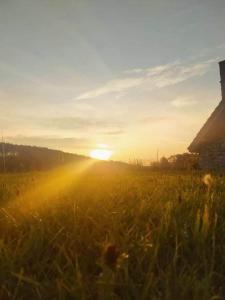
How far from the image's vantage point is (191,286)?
1.55 metres

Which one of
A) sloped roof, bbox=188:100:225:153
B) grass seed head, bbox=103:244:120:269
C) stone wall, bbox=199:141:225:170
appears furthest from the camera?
sloped roof, bbox=188:100:225:153

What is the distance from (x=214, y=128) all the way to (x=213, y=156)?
148 centimetres

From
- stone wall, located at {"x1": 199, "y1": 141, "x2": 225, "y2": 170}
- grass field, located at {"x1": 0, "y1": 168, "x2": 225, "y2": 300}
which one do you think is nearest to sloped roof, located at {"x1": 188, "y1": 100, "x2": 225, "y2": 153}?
stone wall, located at {"x1": 199, "y1": 141, "x2": 225, "y2": 170}

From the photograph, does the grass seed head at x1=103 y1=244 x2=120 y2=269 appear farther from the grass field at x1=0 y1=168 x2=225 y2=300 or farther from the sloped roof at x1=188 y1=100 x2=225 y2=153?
the sloped roof at x1=188 y1=100 x2=225 y2=153

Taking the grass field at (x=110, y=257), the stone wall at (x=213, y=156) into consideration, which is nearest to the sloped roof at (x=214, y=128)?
the stone wall at (x=213, y=156)

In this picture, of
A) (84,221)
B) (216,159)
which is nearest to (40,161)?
(216,159)

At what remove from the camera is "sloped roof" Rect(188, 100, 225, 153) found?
19.4 metres

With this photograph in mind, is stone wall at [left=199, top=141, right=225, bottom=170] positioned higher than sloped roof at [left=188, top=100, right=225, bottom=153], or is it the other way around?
sloped roof at [left=188, top=100, right=225, bottom=153]

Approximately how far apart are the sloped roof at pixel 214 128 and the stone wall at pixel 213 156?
13.4 inches

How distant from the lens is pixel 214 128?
19.7m

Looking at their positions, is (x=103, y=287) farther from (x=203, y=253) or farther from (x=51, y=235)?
(x=51, y=235)

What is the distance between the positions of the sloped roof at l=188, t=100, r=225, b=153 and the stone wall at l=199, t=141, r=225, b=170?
341mm

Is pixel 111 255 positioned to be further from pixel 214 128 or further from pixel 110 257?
pixel 214 128

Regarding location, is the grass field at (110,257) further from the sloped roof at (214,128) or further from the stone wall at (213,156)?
the sloped roof at (214,128)
